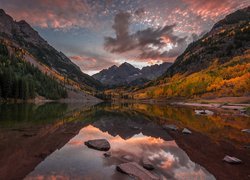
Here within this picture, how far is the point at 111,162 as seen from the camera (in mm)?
18359

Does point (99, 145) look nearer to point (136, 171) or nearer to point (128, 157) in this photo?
point (128, 157)

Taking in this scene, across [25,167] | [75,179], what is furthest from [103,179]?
[25,167]

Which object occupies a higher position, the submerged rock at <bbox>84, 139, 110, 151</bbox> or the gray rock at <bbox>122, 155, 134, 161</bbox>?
the submerged rock at <bbox>84, 139, 110, 151</bbox>

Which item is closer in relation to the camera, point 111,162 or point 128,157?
point 111,162

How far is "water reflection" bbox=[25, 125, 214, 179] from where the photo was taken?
1532 cm

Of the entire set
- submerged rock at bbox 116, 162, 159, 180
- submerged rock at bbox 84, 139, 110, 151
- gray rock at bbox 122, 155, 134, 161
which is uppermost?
submerged rock at bbox 84, 139, 110, 151

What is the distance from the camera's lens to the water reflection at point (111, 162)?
1532cm

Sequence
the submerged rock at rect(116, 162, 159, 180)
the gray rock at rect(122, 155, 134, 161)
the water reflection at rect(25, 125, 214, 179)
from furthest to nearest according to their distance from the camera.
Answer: the gray rock at rect(122, 155, 134, 161)
the water reflection at rect(25, 125, 214, 179)
the submerged rock at rect(116, 162, 159, 180)

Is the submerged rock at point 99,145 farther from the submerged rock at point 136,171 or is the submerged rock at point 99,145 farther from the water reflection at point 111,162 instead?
Answer: the submerged rock at point 136,171

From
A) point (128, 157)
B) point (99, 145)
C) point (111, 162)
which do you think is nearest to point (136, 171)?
point (111, 162)

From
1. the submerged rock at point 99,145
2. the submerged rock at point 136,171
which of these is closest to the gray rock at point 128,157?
the submerged rock at point 136,171

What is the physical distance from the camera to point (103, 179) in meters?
14.3

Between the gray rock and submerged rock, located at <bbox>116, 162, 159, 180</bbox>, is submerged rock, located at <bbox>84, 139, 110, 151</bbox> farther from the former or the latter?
submerged rock, located at <bbox>116, 162, 159, 180</bbox>

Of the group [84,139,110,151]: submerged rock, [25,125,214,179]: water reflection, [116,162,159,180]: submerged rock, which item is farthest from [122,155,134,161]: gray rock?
[84,139,110,151]: submerged rock
